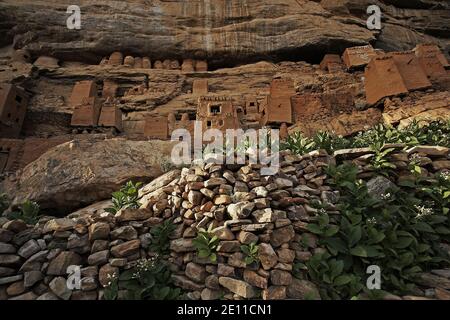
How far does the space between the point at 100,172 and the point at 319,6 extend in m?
21.3

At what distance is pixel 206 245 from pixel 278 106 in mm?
10431

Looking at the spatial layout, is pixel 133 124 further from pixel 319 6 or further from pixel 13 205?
pixel 319 6

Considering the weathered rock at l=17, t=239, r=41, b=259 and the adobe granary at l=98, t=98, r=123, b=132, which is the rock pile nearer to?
the weathered rock at l=17, t=239, r=41, b=259

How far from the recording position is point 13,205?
688 cm

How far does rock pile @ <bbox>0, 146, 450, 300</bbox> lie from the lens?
12.7ft

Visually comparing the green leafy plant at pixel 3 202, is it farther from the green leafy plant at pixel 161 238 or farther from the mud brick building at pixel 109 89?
the mud brick building at pixel 109 89

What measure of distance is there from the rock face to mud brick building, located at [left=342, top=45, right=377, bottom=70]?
48.3ft

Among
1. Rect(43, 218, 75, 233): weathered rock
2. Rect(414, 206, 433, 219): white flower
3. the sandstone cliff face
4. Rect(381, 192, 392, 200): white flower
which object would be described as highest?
the sandstone cliff face

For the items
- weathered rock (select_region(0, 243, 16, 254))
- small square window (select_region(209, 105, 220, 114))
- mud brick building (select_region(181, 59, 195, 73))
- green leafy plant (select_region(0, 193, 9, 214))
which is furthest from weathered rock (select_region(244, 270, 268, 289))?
mud brick building (select_region(181, 59, 195, 73))

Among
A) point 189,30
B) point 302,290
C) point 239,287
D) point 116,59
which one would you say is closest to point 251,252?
point 239,287

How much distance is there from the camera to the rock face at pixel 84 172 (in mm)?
6957

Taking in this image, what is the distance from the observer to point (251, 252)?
3930 millimetres

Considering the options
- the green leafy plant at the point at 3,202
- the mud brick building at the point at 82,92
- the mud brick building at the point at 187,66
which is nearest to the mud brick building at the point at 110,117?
the mud brick building at the point at 82,92
